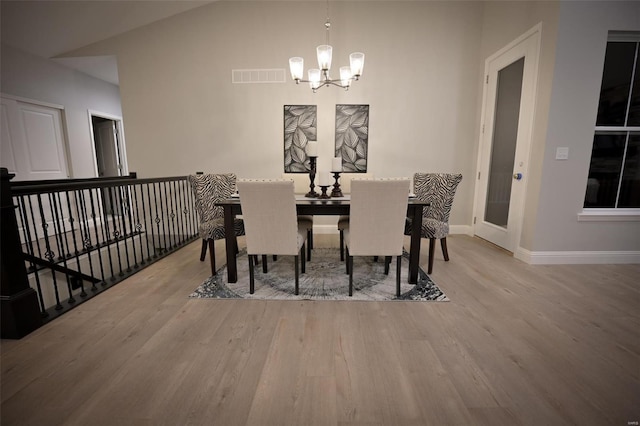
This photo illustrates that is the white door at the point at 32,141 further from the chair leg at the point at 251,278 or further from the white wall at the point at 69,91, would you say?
the chair leg at the point at 251,278

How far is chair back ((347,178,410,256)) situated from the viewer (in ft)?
6.73

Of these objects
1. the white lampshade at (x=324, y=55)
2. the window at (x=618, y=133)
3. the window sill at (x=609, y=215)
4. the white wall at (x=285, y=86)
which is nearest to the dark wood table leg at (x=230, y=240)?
the white lampshade at (x=324, y=55)

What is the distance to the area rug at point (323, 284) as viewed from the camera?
89.7 inches

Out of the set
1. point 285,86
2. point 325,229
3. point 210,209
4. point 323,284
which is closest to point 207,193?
point 210,209

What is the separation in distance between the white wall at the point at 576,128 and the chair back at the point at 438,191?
0.92 meters

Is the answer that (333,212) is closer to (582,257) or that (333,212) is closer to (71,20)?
(582,257)

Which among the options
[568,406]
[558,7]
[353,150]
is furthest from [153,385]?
[558,7]

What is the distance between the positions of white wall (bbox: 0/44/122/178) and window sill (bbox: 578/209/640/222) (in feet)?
24.4

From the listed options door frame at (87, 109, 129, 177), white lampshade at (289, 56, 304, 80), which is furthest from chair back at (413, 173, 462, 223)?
door frame at (87, 109, 129, 177)

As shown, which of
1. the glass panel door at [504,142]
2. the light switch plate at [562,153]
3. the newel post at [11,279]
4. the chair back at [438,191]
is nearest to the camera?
the newel post at [11,279]

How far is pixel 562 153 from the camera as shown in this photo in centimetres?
276

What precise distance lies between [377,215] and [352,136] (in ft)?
7.44

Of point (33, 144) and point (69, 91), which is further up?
point (69, 91)

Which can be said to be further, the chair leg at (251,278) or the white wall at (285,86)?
the white wall at (285,86)
